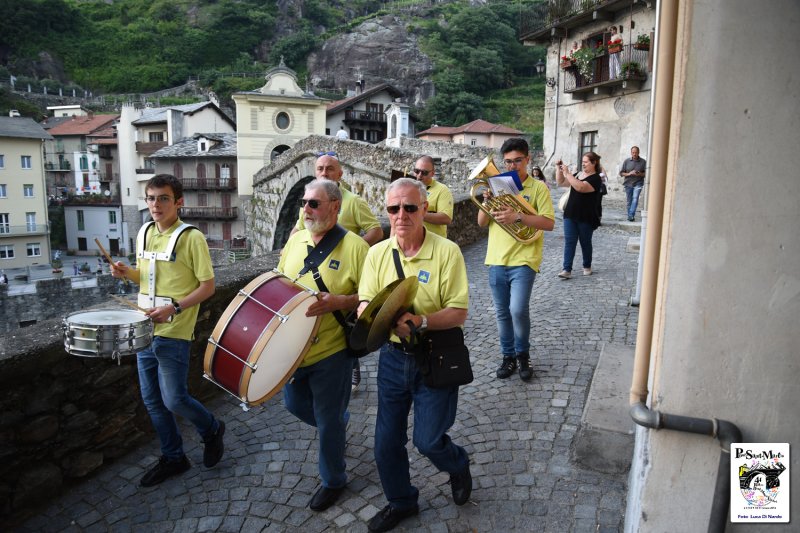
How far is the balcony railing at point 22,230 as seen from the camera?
126ft

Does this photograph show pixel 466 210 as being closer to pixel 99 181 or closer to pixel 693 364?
pixel 693 364

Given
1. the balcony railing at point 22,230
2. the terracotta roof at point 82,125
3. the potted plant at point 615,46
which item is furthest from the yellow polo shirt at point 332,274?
the terracotta roof at point 82,125

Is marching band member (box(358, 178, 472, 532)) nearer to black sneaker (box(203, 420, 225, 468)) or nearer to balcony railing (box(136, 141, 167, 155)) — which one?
black sneaker (box(203, 420, 225, 468))

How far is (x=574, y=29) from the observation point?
72.6ft

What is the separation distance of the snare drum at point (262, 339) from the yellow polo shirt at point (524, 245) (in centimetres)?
212

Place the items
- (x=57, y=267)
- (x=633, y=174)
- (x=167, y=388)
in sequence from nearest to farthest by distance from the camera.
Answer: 1. (x=167, y=388)
2. (x=633, y=174)
3. (x=57, y=267)

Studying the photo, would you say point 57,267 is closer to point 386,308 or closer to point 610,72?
point 610,72

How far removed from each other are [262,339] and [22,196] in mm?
44208

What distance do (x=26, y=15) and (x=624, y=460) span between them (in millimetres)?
89839

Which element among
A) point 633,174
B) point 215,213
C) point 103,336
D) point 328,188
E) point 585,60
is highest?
point 585,60

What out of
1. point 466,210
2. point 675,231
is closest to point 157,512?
point 675,231

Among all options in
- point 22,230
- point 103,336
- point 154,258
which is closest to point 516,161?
Result: point 154,258

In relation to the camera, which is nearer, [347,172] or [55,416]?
[55,416]

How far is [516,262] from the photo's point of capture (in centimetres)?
466
